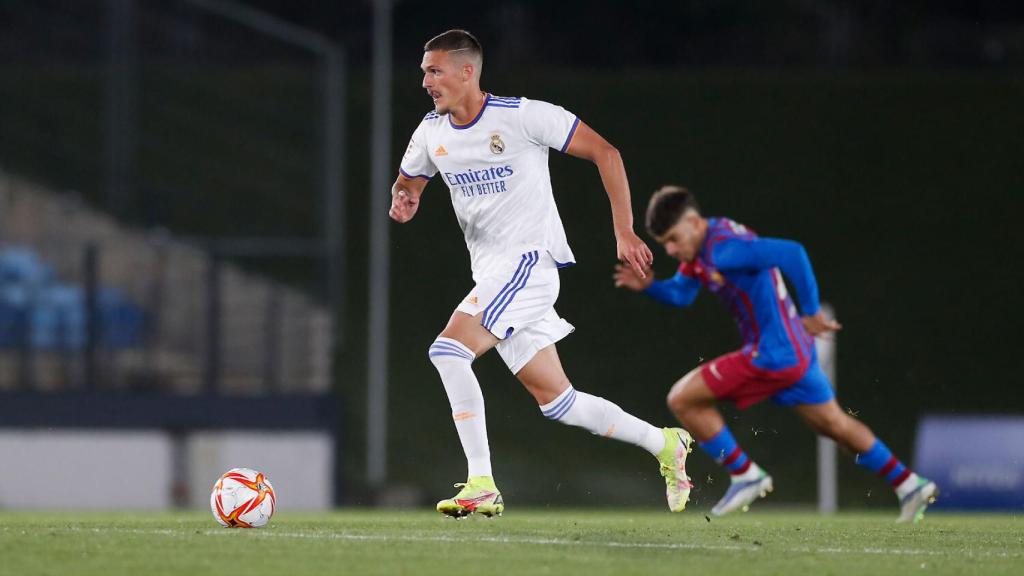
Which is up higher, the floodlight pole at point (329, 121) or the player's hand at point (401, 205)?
the floodlight pole at point (329, 121)

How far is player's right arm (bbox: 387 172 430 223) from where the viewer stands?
20.9 ft

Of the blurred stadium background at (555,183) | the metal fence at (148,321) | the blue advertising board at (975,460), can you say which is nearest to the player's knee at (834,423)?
the blue advertising board at (975,460)

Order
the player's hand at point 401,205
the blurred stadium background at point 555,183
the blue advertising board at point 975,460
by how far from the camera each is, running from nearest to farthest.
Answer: the player's hand at point 401,205 < the blue advertising board at point 975,460 < the blurred stadium background at point 555,183

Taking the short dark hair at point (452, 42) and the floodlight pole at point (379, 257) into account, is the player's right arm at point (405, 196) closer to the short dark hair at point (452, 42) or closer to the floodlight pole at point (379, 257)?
the short dark hair at point (452, 42)

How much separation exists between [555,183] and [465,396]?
37.4 ft

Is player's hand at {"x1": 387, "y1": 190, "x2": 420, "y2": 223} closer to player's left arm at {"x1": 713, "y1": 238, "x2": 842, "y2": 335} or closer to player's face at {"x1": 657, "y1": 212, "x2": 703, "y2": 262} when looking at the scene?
player's face at {"x1": 657, "y1": 212, "x2": 703, "y2": 262}

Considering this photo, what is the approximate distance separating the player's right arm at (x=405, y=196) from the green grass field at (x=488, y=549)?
4.04 feet

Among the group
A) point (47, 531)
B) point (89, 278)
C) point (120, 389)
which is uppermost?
point (89, 278)

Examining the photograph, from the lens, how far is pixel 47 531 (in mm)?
5637

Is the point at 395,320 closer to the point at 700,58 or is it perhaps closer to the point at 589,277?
the point at 589,277

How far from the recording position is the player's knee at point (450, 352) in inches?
237

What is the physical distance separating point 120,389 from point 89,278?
95 cm

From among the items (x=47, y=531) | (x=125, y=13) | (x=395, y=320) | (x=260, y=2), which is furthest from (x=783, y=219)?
(x=47, y=531)

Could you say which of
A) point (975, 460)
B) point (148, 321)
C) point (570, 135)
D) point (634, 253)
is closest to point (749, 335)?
point (634, 253)
